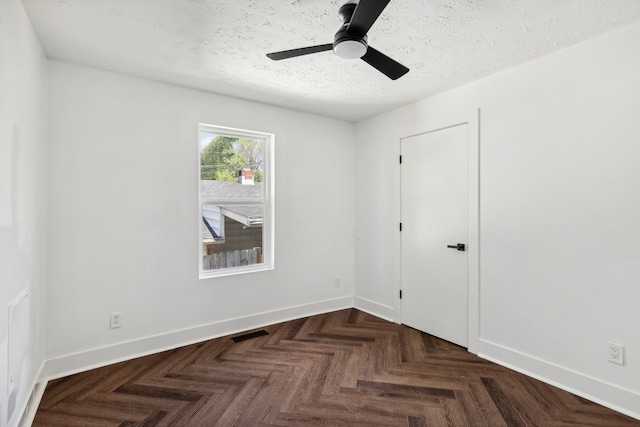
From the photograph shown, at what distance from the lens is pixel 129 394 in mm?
2281

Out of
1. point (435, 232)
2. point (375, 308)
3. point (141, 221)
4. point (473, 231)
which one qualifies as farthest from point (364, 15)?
point (375, 308)

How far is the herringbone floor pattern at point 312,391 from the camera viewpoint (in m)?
2.02

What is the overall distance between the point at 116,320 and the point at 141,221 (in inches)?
33.7

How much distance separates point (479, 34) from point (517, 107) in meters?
0.79

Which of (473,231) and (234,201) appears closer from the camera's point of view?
(473,231)

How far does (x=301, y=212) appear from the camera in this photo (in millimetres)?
3898

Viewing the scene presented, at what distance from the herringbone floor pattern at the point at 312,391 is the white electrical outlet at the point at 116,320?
1.02ft

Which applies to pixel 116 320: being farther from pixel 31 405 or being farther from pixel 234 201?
pixel 234 201

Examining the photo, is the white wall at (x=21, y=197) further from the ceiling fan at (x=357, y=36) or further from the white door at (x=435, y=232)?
the white door at (x=435, y=232)

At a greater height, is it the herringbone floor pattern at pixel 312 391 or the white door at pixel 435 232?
the white door at pixel 435 232

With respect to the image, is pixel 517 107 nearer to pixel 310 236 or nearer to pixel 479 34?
pixel 479 34

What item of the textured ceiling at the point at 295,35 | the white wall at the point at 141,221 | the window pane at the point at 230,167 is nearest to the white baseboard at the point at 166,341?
the white wall at the point at 141,221

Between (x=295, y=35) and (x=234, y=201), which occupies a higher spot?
(x=295, y=35)

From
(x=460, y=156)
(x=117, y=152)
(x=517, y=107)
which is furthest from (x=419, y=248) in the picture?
(x=117, y=152)
